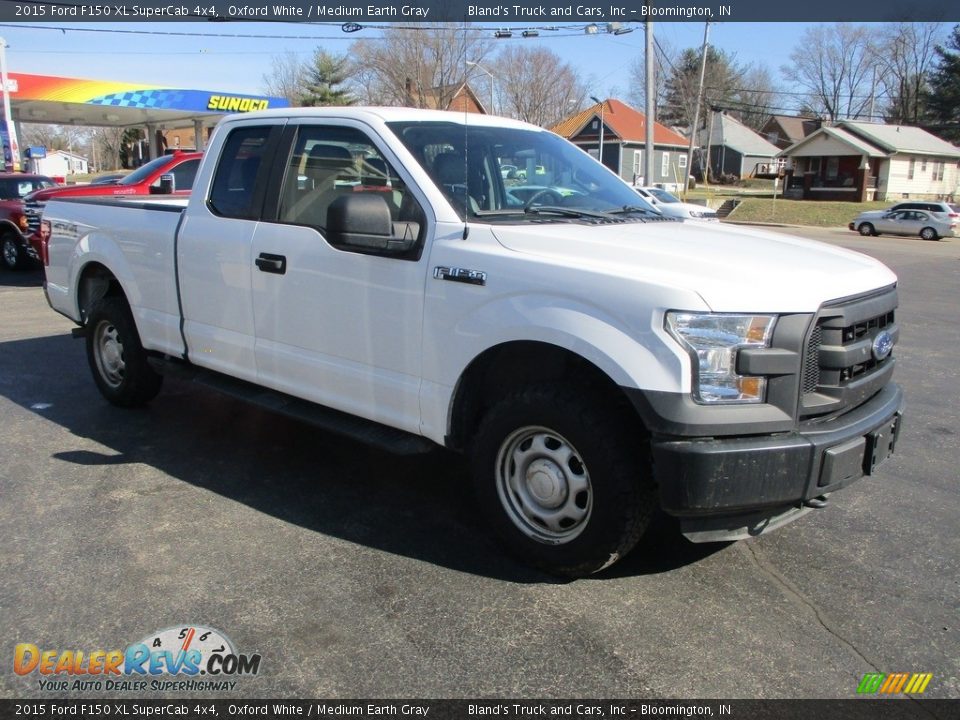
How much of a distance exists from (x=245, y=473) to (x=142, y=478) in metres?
0.59

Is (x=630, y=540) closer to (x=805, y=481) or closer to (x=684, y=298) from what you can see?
(x=805, y=481)

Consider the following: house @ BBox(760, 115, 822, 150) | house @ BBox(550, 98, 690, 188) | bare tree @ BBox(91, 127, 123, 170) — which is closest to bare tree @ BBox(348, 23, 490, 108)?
house @ BBox(550, 98, 690, 188)

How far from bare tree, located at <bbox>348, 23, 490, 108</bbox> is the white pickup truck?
1.07 metres

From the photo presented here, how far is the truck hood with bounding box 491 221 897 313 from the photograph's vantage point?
10.0ft

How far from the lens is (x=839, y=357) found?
127 inches

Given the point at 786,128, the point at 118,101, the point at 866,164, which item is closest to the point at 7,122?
the point at 118,101

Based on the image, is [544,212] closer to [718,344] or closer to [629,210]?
[629,210]

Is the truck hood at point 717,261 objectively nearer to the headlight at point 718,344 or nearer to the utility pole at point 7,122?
the headlight at point 718,344

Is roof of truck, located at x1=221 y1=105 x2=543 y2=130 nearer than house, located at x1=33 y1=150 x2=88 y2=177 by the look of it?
Yes

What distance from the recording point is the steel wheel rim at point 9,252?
14891mm

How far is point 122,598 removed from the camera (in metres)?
3.42

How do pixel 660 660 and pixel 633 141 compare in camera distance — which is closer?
pixel 660 660

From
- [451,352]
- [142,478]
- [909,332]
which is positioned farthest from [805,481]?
[909,332]

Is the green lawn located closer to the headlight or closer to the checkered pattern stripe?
the checkered pattern stripe
